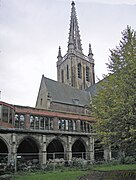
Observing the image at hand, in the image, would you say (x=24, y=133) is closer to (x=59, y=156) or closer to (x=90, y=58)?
(x=59, y=156)

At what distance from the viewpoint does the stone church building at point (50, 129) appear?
78.1 ft

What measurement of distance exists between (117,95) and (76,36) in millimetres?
53753

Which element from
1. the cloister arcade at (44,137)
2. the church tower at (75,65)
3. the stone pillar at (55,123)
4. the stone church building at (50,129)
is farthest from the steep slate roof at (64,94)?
the church tower at (75,65)

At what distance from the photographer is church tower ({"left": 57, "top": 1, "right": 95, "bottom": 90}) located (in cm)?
5622

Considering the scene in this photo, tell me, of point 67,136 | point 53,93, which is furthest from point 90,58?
point 67,136

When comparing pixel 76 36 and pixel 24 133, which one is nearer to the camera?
pixel 24 133

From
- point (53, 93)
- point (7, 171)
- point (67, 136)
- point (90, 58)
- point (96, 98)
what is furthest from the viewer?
point (90, 58)

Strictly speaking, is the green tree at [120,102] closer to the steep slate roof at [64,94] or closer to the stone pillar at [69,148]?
the stone pillar at [69,148]

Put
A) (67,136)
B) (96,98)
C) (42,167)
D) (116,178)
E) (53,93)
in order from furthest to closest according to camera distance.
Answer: (53,93), (67,136), (42,167), (96,98), (116,178)

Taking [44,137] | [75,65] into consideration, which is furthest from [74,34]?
[44,137]

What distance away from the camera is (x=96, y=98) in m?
14.4

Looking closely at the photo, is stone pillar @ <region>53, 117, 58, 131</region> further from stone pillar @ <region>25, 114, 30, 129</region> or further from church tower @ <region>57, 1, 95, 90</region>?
church tower @ <region>57, 1, 95, 90</region>

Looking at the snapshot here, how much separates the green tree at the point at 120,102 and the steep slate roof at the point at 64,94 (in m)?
22.7

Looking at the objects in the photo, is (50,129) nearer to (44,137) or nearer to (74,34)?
(44,137)
